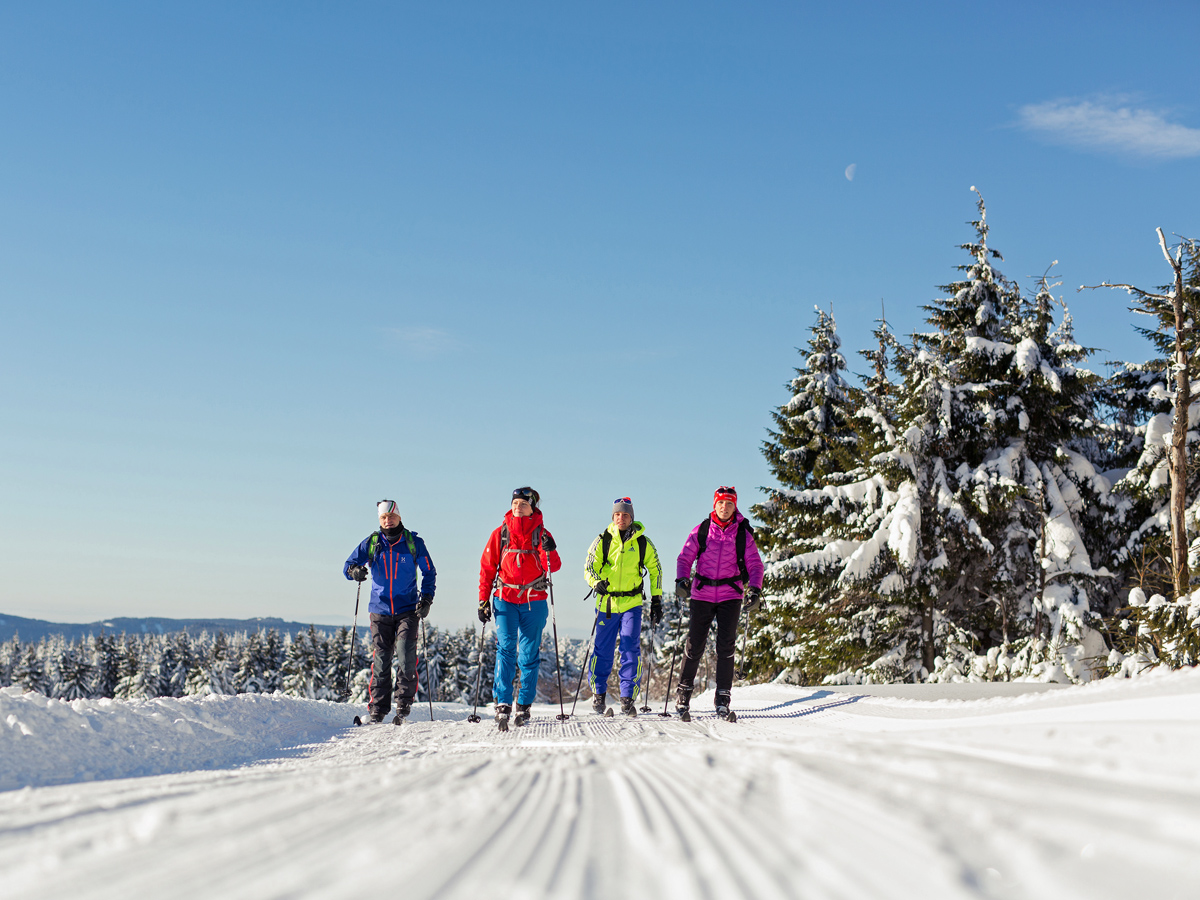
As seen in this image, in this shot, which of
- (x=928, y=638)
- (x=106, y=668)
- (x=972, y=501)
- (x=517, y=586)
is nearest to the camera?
(x=517, y=586)

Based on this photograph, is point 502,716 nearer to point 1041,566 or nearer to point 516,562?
point 516,562

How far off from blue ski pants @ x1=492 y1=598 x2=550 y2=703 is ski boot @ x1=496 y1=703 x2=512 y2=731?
8cm

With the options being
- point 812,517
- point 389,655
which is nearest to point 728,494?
point 389,655

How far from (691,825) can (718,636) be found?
21.7ft

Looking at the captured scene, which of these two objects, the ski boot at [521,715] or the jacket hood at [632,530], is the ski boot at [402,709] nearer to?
the ski boot at [521,715]

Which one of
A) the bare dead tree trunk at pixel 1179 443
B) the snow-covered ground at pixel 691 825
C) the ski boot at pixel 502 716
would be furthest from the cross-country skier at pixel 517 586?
the bare dead tree trunk at pixel 1179 443

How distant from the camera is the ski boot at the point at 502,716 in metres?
6.94

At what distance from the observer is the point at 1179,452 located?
11.8 metres

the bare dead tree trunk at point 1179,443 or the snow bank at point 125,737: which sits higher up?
the bare dead tree trunk at point 1179,443

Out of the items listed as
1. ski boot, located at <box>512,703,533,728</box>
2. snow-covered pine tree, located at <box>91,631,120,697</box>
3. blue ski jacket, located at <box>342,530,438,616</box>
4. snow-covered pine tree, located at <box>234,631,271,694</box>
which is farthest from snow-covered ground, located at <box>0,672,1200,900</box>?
snow-covered pine tree, located at <box>91,631,120,697</box>

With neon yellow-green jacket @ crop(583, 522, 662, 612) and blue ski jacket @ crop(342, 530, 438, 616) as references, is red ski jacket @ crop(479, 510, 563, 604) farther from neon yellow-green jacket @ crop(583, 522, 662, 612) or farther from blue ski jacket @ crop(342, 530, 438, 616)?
blue ski jacket @ crop(342, 530, 438, 616)

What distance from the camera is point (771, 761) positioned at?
5.98 ft

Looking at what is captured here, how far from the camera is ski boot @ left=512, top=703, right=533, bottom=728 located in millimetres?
7500

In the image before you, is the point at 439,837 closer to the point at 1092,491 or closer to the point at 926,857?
the point at 926,857
